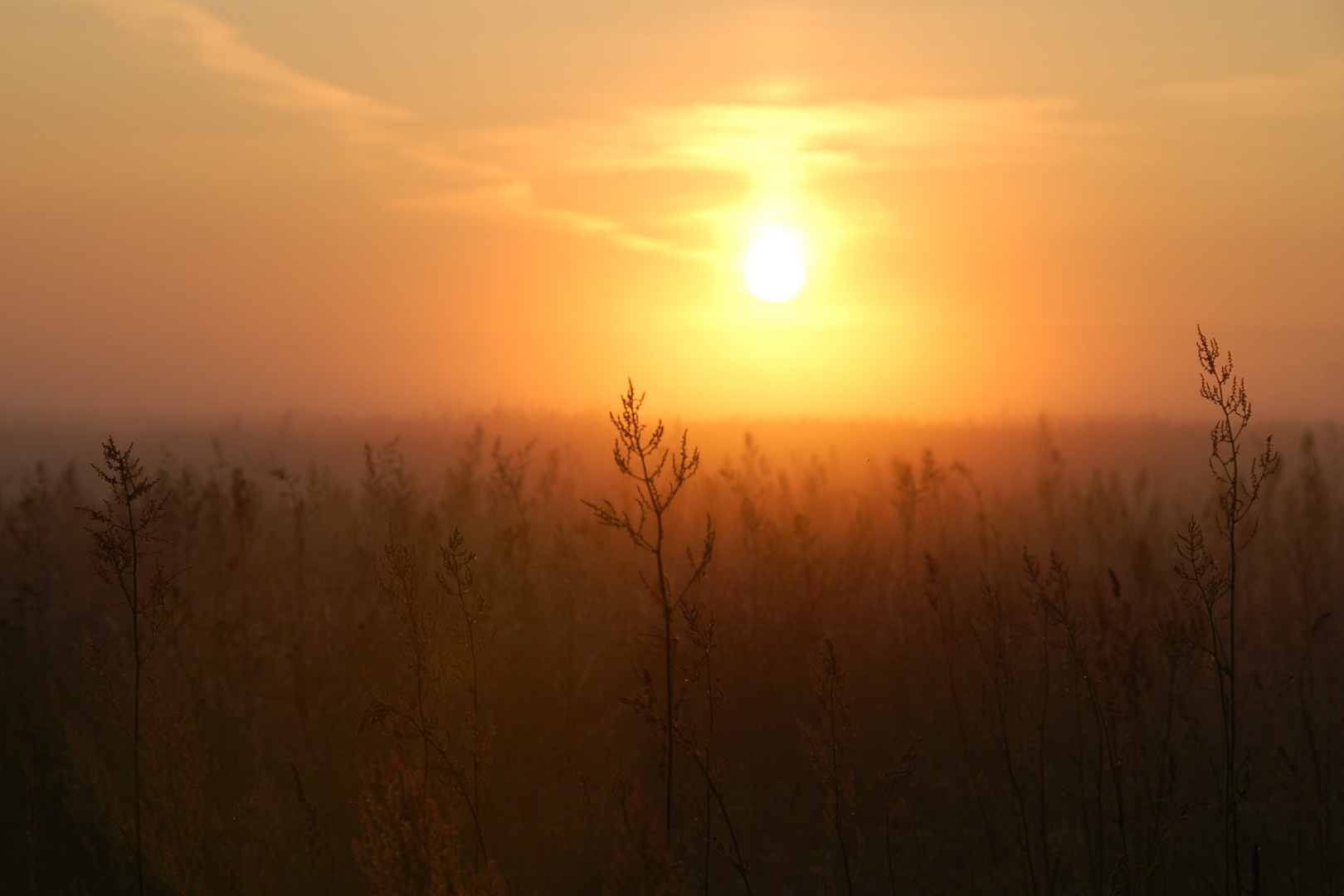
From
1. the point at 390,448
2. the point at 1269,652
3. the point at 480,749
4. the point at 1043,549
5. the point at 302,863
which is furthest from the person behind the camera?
the point at 1043,549

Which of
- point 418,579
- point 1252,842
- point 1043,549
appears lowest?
point 1252,842

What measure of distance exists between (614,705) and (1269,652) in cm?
470

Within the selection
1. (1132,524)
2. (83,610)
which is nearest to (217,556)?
(83,610)

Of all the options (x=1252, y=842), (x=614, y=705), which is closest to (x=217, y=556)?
(x=614, y=705)

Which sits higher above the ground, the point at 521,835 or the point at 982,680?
the point at 982,680

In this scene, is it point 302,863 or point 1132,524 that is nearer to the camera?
point 302,863

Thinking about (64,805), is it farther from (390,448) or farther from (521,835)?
(390,448)

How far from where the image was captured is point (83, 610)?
7.15 metres

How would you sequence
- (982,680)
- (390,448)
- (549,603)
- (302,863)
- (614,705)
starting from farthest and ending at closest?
1. (390,448)
2. (549,603)
3. (614,705)
4. (302,863)
5. (982,680)

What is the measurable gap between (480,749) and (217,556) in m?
5.18

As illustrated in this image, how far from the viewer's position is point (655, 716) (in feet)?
9.15

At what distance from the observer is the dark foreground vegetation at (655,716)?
3145 millimetres

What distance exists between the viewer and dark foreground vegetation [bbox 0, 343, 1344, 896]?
3145mm

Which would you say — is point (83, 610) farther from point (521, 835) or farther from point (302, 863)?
point (521, 835)
